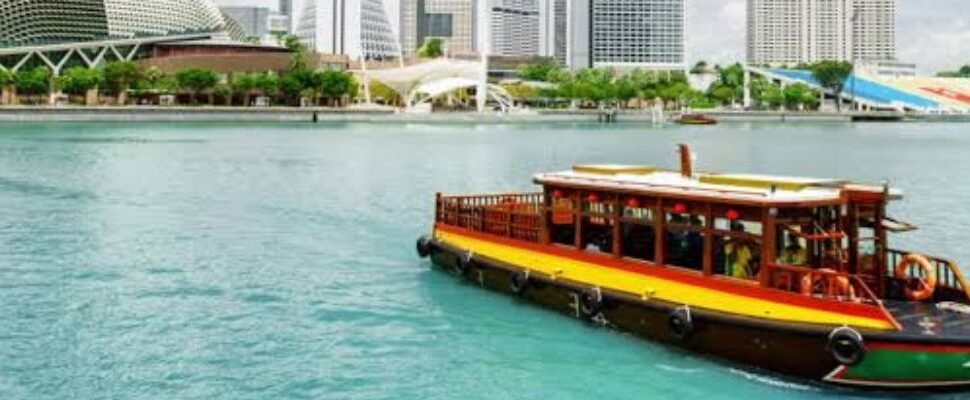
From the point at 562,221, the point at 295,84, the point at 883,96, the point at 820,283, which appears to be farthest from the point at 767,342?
the point at 883,96

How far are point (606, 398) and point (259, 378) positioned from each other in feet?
14.8

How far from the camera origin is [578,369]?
15680mm

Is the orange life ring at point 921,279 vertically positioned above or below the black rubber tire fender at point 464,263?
above

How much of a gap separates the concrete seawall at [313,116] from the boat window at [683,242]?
353 ft

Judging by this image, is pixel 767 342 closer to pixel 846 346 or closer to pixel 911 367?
pixel 846 346

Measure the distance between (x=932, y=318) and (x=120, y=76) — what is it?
123803 millimetres

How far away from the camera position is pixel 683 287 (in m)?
15.9

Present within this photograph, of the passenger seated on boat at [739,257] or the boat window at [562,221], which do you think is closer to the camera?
the passenger seated on boat at [739,257]

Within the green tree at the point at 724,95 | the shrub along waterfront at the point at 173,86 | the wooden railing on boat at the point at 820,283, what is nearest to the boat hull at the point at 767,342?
the wooden railing on boat at the point at 820,283

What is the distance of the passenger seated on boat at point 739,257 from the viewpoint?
1534 cm

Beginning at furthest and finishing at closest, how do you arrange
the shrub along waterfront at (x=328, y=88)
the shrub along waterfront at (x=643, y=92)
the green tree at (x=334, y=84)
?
the shrub along waterfront at (x=643, y=92) < the green tree at (x=334, y=84) < the shrub along waterfront at (x=328, y=88)

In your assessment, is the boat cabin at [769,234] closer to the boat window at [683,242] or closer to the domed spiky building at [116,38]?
the boat window at [683,242]

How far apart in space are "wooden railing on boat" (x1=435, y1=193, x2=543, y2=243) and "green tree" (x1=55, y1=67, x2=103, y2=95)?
368 feet

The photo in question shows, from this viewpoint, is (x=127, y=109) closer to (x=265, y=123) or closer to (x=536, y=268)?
(x=265, y=123)
